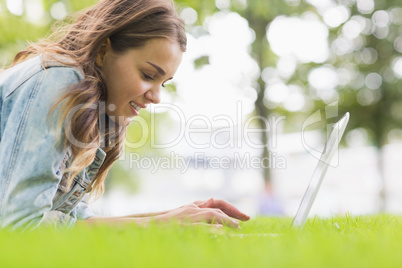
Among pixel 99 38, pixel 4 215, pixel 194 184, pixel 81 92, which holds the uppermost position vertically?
pixel 99 38

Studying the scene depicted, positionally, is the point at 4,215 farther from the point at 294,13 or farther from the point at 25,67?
the point at 294,13

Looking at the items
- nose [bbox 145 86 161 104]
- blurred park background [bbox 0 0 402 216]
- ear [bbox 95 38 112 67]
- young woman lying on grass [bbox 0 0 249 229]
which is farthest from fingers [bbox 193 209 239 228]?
blurred park background [bbox 0 0 402 216]

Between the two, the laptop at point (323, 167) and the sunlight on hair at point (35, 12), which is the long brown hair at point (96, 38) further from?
the sunlight on hair at point (35, 12)

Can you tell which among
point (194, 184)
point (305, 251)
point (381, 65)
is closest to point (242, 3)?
point (381, 65)

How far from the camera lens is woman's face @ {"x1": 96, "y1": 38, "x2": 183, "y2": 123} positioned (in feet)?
7.90

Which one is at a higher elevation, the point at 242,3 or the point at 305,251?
the point at 242,3

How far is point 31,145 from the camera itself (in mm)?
1810

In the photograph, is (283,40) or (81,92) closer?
(81,92)

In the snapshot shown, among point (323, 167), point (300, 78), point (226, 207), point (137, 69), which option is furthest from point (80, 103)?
point (300, 78)

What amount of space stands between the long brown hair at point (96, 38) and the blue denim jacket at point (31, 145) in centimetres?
11

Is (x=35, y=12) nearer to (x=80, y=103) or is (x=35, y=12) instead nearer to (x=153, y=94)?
(x=153, y=94)

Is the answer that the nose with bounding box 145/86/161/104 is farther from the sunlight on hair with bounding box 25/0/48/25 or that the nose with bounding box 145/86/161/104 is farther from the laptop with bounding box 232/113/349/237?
the sunlight on hair with bounding box 25/0/48/25

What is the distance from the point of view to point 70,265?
996 millimetres

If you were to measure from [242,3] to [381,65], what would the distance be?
467 centimetres
